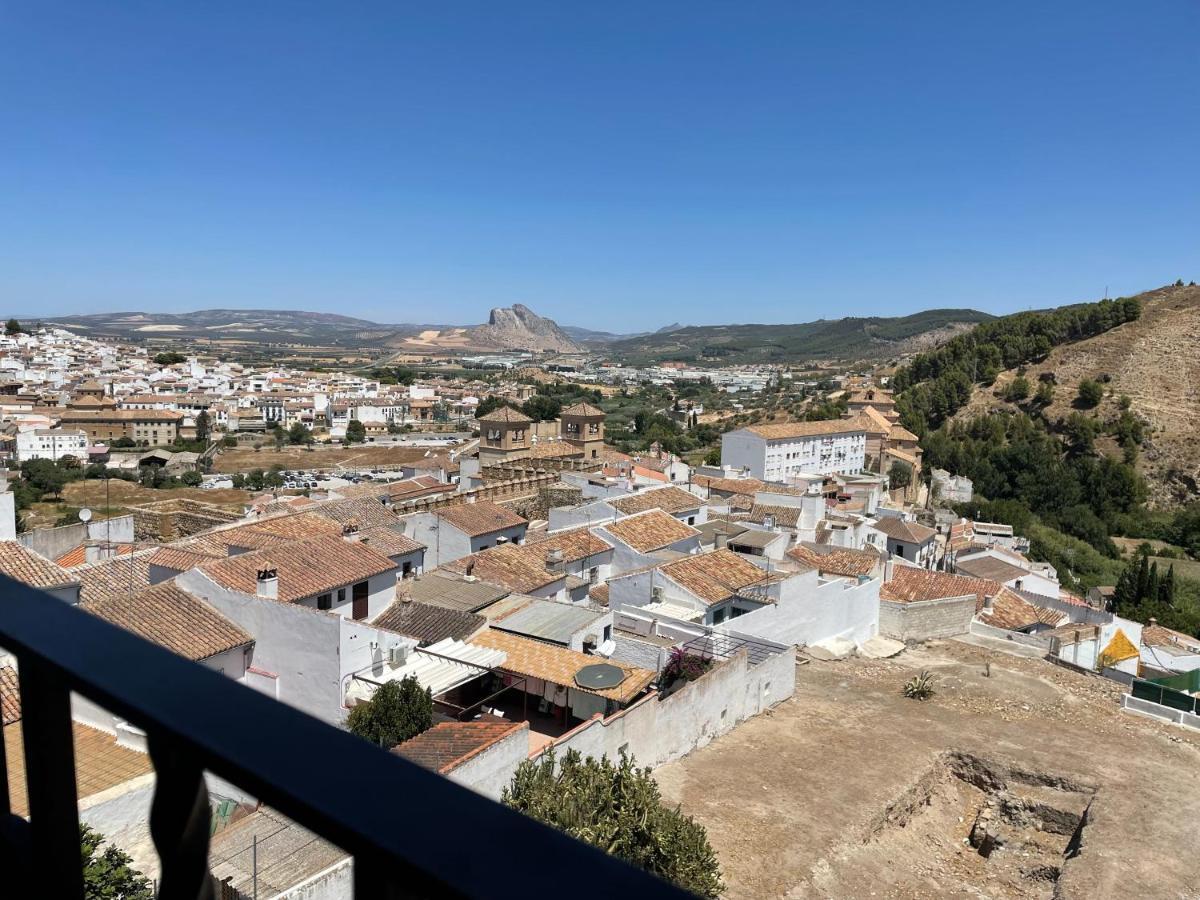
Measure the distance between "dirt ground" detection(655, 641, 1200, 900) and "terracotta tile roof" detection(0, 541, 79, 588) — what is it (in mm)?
9224

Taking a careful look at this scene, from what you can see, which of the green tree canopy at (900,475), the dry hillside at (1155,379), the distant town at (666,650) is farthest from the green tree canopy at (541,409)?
the dry hillside at (1155,379)

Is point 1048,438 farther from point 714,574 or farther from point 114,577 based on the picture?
point 114,577

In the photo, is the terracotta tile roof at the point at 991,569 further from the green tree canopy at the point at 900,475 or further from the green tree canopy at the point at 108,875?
the green tree canopy at the point at 108,875

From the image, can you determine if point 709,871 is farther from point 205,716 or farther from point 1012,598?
point 1012,598

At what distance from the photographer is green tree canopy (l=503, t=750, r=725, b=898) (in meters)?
8.55

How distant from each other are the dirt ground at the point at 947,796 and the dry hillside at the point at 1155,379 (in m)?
48.8

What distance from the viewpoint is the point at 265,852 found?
25.4 ft

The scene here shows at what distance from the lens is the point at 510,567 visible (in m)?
18.3

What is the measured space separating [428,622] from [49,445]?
58799 mm

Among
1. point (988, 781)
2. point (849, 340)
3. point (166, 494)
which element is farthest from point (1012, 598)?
point (849, 340)

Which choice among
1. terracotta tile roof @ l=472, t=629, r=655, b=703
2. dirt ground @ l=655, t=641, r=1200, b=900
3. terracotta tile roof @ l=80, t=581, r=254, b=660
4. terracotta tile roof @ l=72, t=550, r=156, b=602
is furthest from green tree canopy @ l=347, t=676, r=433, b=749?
terracotta tile roof @ l=72, t=550, r=156, b=602

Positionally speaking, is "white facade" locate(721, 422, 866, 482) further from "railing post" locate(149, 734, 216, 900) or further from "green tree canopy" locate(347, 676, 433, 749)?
"railing post" locate(149, 734, 216, 900)

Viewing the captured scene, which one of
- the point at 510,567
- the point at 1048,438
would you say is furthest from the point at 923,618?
the point at 1048,438

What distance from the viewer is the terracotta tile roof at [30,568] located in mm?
12016
